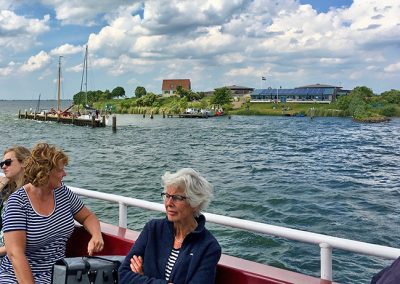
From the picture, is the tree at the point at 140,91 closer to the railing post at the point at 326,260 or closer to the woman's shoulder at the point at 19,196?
the woman's shoulder at the point at 19,196

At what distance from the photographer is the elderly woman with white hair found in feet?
8.16

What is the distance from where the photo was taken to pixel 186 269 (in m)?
2.51

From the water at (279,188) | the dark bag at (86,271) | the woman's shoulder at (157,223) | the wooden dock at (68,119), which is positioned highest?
the woman's shoulder at (157,223)

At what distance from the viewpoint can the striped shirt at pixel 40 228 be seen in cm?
273

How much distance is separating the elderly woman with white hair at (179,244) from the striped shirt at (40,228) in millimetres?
504

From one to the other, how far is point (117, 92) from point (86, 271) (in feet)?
577

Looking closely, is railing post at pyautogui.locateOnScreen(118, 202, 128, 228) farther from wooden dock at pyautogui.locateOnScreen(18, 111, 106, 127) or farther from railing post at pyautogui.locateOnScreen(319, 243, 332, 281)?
wooden dock at pyautogui.locateOnScreen(18, 111, 106, 127)

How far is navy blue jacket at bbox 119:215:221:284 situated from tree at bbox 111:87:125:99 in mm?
175600

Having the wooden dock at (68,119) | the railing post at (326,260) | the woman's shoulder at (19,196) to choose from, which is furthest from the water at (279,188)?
the wooden dock at (68,119)

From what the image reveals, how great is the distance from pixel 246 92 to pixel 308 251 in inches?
6519

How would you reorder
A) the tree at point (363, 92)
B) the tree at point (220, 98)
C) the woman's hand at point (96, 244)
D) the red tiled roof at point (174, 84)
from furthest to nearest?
the red tiled roof at point (174, 84) → the tree at point (220, 98) → the tree at point (363, 92) → the woman's hand at point (96, 244)

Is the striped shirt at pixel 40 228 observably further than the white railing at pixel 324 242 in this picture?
Yes

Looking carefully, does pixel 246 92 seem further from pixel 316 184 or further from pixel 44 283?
pixel 44 283

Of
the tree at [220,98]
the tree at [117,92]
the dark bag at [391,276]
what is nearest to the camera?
the dark bag at [391,276]
